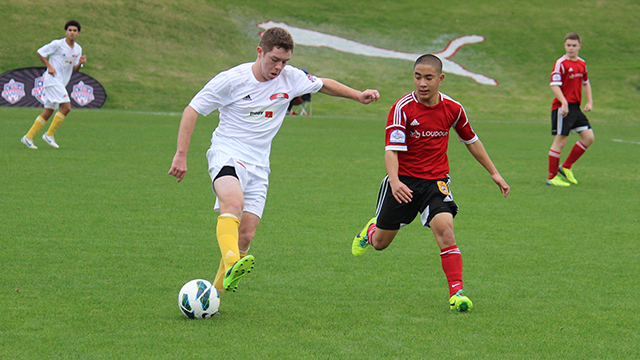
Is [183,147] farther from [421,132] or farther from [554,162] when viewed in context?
[554,162]

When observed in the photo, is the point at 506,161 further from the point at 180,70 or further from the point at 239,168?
the point at 180,70

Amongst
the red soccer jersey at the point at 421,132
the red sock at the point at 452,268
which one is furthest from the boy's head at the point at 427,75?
the red sock at the point at 452,268

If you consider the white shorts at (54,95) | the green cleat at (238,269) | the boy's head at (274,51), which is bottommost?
the green cleat at (238,269)

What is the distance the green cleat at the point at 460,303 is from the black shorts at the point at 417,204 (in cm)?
61

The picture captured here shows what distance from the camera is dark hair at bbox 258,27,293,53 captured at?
460cm

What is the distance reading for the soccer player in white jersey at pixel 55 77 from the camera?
42.5 ft

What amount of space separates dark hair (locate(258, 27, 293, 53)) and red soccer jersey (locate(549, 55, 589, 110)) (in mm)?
7278

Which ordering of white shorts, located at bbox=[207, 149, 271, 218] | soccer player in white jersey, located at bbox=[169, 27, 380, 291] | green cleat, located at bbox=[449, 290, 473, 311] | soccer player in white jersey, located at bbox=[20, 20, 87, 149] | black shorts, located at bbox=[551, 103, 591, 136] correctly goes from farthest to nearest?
1. soccer player in white jersey, located at bbox=[20, 20, 87, 149]
2. black shorts, located at bbox=[551, 103, 591, 136]
3. white shorts, located at bbox=[207, 149, 271, 218]
4. soccer player in white jersey, located at bbox=[169, 27, 380, 291]
5. green cleat, located at bbox=[449, 290, 473, 311]

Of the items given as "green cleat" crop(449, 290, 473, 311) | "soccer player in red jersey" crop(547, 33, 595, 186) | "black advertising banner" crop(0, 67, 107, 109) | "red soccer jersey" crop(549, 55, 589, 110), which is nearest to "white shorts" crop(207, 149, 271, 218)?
"green cleat" crop(449, 290, 473, 311)

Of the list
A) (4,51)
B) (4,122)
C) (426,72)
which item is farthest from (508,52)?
(426,72)

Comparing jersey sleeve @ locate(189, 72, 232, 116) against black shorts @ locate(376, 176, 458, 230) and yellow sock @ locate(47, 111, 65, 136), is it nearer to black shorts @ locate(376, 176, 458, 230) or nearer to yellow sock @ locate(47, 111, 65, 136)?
black shorts @ locate(376, 176, 458, 230)

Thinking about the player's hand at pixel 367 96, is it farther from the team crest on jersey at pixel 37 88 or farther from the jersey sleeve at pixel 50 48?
the team crest on jersey at pixel 37 88

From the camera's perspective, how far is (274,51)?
15.2 ft

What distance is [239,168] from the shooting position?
470cm
